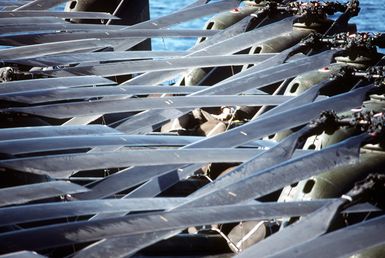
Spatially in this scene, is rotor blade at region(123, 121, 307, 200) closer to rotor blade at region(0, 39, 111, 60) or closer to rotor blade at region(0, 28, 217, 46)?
rotor blade at region(0, 39, 111, 60)

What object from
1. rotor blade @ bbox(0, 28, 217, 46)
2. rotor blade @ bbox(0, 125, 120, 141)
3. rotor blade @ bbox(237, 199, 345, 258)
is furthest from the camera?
rotor blade @ bbox(0, 28, 217, 46)

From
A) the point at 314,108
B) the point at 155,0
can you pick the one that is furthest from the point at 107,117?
the point at 155,0

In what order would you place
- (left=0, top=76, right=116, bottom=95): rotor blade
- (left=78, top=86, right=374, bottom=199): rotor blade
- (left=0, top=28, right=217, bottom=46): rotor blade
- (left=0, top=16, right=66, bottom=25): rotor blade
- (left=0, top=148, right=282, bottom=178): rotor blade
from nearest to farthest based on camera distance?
(left=0, top=148, right=282, bottom=178): rotor blade → (left=78, top=86, right=374, bottom=199): rotor blade → (left=0, top=76, right=116, bottom=95): rotor blade → (left=0, top=28, right=217, bottom=46): rotor blade → (left=0, top=16, right=66, bottom=25): rotor blade

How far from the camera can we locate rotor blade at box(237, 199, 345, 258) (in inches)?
230

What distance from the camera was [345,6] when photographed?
516 inches

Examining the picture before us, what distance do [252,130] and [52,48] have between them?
13.5 ft

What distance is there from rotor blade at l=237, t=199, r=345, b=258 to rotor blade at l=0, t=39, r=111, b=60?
5950mm

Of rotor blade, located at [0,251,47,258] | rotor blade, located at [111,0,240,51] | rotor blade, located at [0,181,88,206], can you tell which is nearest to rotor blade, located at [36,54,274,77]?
rotor blade, located at [111,0,240,51]

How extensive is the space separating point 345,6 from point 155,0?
24.0 m

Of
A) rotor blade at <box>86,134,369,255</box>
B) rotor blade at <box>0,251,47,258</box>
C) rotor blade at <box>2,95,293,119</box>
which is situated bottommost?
rotor blade at <box>2,95,293,119</box>

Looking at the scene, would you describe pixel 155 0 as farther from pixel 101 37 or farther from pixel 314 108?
pixel 314 108

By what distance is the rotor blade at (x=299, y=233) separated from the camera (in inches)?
230

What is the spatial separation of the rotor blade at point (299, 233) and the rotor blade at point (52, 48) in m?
5.95

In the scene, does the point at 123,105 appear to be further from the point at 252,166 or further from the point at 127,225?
the point at 127,225
